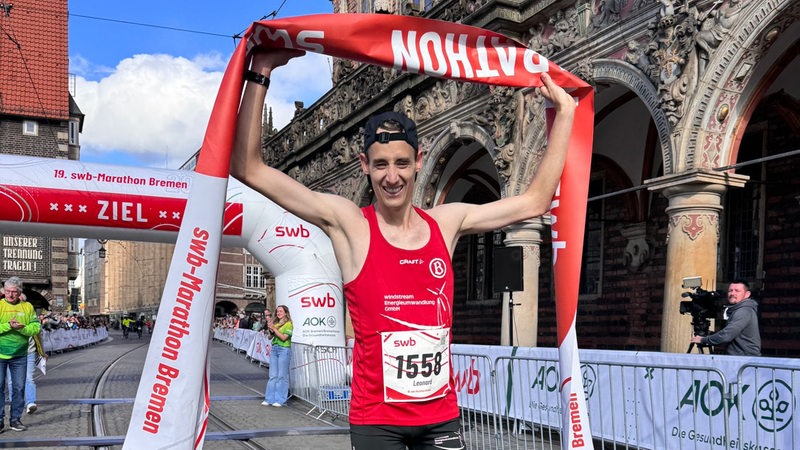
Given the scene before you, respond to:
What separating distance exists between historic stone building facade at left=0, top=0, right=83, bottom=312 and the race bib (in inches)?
2051

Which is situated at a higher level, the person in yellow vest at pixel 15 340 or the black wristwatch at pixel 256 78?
the black wristwatch at pixel 256 78

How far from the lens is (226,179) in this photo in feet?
9.15

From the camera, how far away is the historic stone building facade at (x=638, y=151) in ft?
35.3

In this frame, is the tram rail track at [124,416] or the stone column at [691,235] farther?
the stone column at [691,235]

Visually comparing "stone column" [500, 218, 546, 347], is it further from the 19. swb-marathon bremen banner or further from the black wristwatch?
the black wristwatch

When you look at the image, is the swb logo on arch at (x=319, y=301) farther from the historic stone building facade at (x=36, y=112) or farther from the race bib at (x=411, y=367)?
the historic stone building facade at (x=36, y=112)

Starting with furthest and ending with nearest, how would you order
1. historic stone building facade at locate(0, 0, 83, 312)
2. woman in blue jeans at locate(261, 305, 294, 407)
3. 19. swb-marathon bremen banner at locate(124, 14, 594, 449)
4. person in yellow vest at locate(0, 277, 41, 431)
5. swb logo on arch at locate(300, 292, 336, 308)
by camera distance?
historic stone building facade at locate(0, 0, 83, 312) < swb logo on arch at locate(300, 292, 336, 308) < woman in blue jeans at locate(261, 305, 294, 407) < person in yellow vest at locate(0, 277, 41, 431) < 19. swb-marathon bremen banner at locate(124, 14, 594, 449)

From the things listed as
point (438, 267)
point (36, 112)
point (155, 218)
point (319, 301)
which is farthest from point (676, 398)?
point (36, 112)

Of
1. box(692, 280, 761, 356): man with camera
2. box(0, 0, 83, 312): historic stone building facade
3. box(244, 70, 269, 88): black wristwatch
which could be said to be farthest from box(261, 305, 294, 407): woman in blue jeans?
box(0, 0, 83, 312): historic stone building facade

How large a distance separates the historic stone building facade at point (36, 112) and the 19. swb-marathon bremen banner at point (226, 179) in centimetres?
5137

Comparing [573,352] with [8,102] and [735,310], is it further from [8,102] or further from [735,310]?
[8,102]

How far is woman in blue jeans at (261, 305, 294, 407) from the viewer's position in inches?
490

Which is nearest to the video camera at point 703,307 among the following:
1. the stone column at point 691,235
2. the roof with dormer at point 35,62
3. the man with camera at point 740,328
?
the stone column at point 691,235

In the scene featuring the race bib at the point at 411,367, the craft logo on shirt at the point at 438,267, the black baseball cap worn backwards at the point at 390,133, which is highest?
the black baseball cap worn backwards at the point at 390,133
